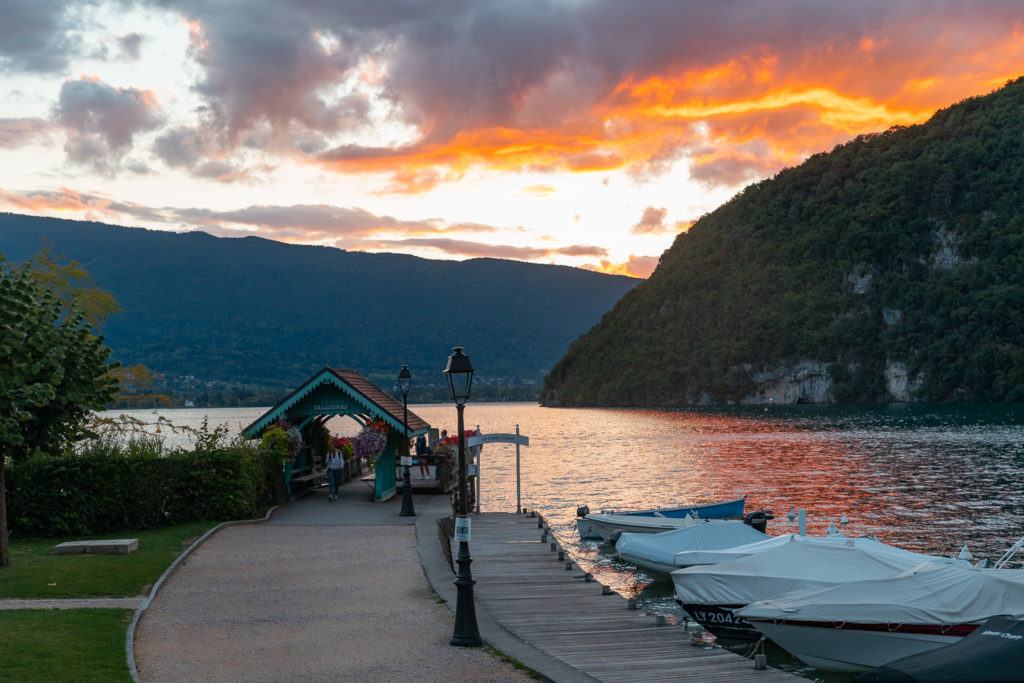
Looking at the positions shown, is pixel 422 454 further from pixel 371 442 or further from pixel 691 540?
pixel 691 540

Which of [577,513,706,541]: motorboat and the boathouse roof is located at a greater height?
the boathouse roof

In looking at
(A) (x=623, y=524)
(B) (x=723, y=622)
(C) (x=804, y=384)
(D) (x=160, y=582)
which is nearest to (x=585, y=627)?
(B) (x=723, y=622)

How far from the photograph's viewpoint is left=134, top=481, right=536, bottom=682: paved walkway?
11203 mm

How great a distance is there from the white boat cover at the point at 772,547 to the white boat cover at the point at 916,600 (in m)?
2.09

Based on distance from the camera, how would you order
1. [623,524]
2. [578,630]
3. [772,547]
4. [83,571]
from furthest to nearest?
[623,524] < [772,547] < [83,571] < [578,630]

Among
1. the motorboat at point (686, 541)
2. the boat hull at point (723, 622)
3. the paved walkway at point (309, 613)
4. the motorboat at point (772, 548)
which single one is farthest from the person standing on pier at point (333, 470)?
the boat hull at point (723, 622)

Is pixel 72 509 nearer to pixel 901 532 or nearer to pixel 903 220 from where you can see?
pixel 901 532

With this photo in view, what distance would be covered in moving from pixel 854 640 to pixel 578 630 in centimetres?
530

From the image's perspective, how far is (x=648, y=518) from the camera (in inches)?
1174

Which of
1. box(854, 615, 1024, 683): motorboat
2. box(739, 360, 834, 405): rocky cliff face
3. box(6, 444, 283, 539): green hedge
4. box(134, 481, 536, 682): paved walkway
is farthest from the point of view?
box(739, 360, 834, 405): rocky cliff face

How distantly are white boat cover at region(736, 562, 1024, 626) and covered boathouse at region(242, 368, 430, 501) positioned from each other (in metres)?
14.6

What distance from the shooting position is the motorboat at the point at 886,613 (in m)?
15.2

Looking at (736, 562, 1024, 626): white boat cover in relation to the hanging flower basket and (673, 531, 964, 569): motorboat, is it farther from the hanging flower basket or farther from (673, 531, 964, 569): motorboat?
the hanging flower basket

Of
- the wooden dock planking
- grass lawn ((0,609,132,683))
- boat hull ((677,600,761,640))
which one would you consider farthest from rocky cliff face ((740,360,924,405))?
grass lawn ((0,609,132,683))
